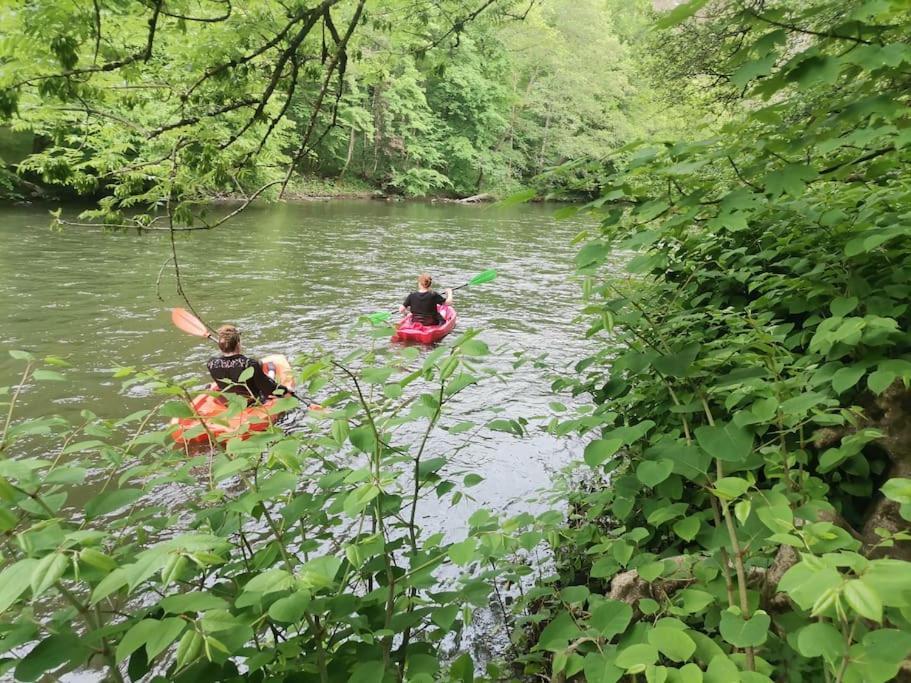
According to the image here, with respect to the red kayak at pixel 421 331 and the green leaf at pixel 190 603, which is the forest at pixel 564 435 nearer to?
the green leaf at pixel 190 603

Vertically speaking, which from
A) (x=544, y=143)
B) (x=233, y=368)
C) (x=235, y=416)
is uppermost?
(x=544, y=143)

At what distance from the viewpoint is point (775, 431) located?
72.3 inches

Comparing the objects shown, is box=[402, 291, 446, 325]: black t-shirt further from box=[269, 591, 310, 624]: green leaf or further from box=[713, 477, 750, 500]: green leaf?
box=[269, 591, 310, 624]: green leaf

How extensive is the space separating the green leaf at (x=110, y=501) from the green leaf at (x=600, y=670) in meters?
1.15

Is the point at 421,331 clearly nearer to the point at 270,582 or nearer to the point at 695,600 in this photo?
the point at 695,600

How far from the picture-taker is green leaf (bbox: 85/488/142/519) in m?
1.19

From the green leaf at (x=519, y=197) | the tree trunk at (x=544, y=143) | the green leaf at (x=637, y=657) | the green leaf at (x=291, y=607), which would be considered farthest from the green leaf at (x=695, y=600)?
the tree trunk at (x=544, y=143)

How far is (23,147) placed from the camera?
57.8 feet

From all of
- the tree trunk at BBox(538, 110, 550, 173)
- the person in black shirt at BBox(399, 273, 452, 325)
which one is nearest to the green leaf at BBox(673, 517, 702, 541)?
the person in black shirt at BBox(399, 273, 452, 325)

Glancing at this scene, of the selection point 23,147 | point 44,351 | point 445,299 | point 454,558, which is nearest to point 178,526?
point 454,558

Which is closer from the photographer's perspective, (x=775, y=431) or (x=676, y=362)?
(x=676, y=362)

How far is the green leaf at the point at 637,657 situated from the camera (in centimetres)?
111

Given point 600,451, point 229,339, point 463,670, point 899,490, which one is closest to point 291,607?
point 463,670

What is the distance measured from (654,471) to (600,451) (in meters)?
0.16
